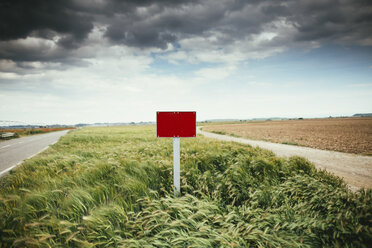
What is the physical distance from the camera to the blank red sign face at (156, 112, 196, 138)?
3367 mm

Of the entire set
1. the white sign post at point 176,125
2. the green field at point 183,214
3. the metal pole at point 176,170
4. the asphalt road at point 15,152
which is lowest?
the asphalt road at point 15,152

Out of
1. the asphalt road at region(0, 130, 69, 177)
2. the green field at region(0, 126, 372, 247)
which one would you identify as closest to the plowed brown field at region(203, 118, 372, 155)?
the green field at region(0, 126, 372, 247)

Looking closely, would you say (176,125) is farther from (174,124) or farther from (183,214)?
(183,214)

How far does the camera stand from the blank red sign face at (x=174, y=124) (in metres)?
3.37

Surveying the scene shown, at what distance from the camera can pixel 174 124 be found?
3.39m

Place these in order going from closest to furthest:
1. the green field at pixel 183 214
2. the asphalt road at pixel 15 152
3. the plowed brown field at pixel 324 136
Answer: the green field at pixel 183 214 → the asphalt road at pixel 15 152 → the plowed brown field at pixel 324 136

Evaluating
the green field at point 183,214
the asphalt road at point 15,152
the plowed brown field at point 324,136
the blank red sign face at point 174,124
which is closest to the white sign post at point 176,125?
the blank red sign face at point 174,124

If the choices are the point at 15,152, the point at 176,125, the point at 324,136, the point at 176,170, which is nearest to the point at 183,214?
the point at 176,170

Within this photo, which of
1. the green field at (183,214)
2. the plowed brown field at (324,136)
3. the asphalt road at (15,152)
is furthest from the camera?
the plowed brown field at (324,136)

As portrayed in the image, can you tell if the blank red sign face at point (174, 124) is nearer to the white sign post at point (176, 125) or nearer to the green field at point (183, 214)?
the white sign post at point (176, 125)

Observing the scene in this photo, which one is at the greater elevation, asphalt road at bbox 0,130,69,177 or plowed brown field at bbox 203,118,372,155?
asphalt road at bbox 0,130,69,177

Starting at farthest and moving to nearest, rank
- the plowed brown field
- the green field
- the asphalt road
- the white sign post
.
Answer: the plowed brown field
the asphalt road
the white sign post
the green field

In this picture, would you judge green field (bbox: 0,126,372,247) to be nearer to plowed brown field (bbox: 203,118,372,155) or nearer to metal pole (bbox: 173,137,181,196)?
metal pole (bbox: 173,137,181,196)

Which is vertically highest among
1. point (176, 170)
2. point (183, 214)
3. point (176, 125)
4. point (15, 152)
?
point (176, 125)
